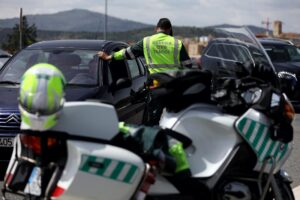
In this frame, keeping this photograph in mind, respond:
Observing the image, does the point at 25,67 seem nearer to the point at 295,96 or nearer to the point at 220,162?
the point at 220,162

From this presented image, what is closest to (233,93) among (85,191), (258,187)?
(258,187)

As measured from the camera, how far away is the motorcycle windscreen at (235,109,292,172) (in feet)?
12.3

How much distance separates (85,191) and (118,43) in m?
5.15

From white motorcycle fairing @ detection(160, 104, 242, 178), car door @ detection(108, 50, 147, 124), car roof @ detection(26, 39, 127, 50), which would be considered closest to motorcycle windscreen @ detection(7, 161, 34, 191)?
white motorcycle fairing @ detection(160, 104, 242, 178)

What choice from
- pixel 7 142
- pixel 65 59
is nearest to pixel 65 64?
pixel 65 59

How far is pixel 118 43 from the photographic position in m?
8.20

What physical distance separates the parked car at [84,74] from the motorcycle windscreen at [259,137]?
292 centimetres

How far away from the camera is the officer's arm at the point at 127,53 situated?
22.5ft

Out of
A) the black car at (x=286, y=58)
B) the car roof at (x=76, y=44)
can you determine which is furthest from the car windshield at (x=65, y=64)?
the black car at (x=286, y=58)

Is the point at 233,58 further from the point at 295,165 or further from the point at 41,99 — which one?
the point at 295,165

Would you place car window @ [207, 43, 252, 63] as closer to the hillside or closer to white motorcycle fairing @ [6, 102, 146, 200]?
white motorcycle fairing @ [6, 102, 146, 200]

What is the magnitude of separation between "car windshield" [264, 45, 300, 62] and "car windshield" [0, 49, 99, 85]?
8157 mm

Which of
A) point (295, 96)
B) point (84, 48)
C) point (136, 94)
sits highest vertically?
point (84, 48)

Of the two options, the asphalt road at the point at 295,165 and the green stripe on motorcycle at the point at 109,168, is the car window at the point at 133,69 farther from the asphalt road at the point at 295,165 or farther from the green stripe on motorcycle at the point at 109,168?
the green stripe on motorcycle at the point at 109,168
